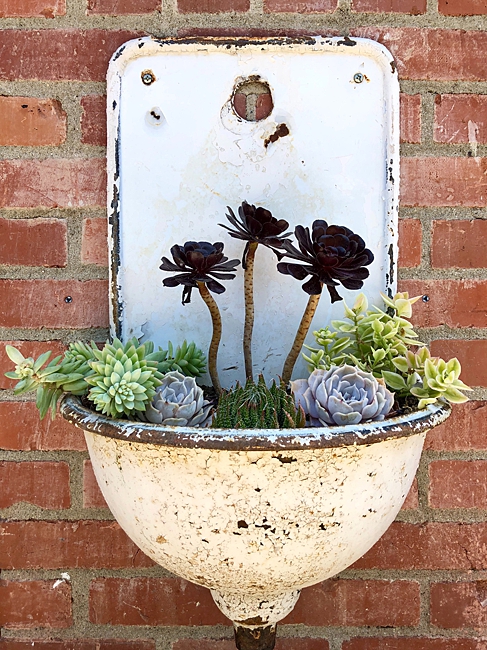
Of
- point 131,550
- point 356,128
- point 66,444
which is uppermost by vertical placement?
point 356,128

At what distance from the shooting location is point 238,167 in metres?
0.68

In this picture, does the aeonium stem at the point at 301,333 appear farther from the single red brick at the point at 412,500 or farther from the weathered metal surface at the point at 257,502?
the single red brick at the point at 412,500

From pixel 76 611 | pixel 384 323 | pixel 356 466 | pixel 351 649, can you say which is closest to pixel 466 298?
pixel 384 323

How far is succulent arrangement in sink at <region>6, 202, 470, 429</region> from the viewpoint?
507 millimetres

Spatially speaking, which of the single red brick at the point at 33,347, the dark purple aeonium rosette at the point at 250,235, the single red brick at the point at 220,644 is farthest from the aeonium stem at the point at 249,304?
the single red brick at the point at 220,644

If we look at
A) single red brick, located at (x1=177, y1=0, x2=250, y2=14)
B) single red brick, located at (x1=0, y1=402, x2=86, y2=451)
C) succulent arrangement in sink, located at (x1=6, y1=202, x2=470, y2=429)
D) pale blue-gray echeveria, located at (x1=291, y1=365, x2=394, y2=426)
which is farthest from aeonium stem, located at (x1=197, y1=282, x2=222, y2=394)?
single red brick, located at (x1=177, y1=0, x2=250, y2=14)

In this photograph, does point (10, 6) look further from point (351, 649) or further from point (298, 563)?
point (351, 649)

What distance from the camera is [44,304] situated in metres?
0.71

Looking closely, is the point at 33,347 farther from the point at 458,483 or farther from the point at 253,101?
the point at 458,483

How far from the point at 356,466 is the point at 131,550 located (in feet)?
1.17

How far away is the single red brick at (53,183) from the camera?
702mm

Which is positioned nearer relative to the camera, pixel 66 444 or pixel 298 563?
pixel 298 563

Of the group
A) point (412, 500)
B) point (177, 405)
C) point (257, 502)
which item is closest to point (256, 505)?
point (257, 502)

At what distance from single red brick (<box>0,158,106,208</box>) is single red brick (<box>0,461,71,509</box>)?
30 cm
